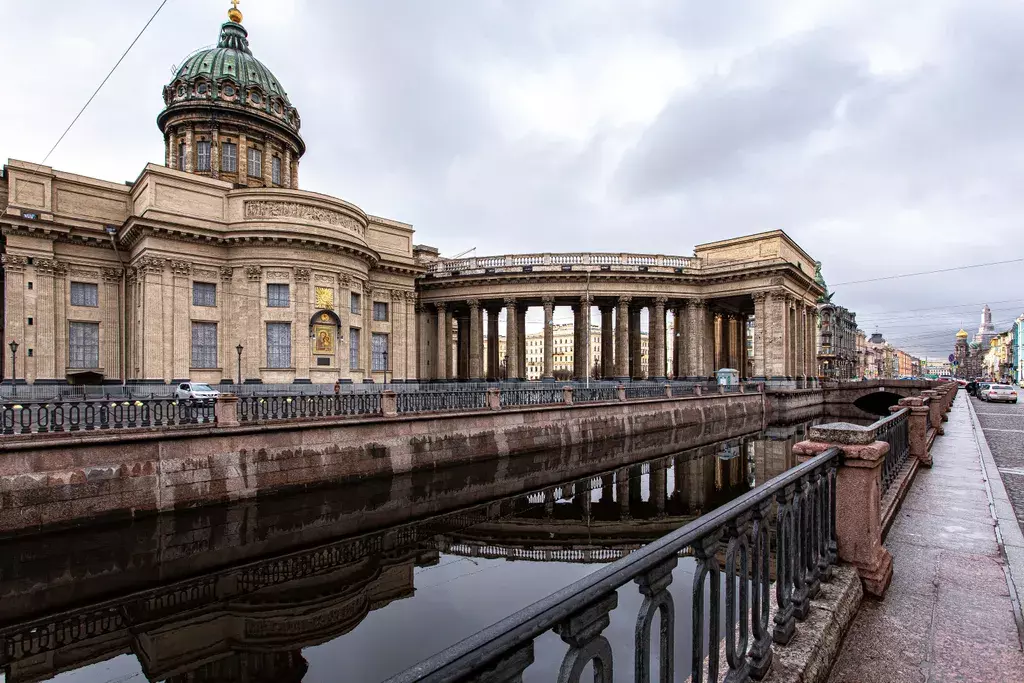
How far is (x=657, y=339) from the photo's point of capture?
44.3 meters

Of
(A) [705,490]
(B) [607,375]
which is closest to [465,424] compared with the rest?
(A) [705,490]

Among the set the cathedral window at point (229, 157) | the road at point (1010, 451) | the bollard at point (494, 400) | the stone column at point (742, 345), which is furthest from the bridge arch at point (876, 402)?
the cathedral window at point (229, 157)

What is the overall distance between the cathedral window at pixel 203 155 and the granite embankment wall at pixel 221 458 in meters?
28.9

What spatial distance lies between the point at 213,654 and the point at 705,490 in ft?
42.6

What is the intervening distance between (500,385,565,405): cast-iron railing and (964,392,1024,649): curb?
599 inches

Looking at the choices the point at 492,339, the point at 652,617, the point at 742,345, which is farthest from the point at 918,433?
the point at 742,345

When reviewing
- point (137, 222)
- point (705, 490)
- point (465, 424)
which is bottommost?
point (705, 490)

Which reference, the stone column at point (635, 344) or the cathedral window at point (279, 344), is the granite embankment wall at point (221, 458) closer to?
the cathedral window at point (279, 344)

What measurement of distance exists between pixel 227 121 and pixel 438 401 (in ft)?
95.1

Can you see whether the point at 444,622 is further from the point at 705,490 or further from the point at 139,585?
the point at 705,490

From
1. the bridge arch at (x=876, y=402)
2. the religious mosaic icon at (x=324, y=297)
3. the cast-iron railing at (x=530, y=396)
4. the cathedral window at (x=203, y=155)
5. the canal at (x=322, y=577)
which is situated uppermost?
the cathedral window at (x=203, y=155)

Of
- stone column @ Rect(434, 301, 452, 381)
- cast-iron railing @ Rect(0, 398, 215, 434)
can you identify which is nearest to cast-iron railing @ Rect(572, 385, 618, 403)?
cast-iron railing @ Rect(0, 398, 215, 434)

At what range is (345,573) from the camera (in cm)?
943

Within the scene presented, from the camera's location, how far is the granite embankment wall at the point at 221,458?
10.9 metres
